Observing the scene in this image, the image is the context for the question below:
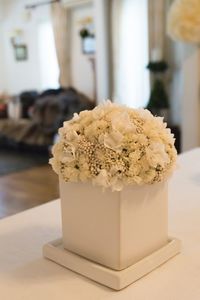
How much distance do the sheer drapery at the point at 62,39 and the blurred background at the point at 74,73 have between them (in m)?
0.02

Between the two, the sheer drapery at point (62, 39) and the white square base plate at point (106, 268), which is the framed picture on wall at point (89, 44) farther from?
the white square base plate at point (106, 268)

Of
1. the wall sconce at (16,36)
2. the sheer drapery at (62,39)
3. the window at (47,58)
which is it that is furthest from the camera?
the wall sconce at (16,36)

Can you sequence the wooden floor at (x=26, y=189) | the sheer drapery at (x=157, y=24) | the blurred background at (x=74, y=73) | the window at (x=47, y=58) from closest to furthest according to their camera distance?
the wooden floor at (x=26, y=189), the blurred background at (x=74, y=73), the sheer drapery at (x=157, y=24), the window at (x=47, y=58)

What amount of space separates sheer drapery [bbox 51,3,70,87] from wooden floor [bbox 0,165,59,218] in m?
2.18

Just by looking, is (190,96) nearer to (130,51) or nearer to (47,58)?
(130,51)

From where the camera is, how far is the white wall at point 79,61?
6.31 m

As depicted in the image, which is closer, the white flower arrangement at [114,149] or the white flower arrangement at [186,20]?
the white flower arrangement at [114,149]

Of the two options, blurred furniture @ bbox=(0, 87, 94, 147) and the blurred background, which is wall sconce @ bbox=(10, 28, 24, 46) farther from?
blurred furniture @ bbox=(0, 87, 94, 147)

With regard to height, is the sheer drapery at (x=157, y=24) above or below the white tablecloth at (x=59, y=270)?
above

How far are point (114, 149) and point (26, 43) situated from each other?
712 cm

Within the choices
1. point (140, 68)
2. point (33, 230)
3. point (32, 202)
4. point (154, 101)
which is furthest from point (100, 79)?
point (33, 230)

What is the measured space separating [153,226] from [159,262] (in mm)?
→ 80

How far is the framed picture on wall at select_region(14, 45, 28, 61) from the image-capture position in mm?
7430

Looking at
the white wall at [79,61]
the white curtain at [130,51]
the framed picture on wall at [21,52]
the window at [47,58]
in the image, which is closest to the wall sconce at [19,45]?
the framed picture on wall at [21,52]
